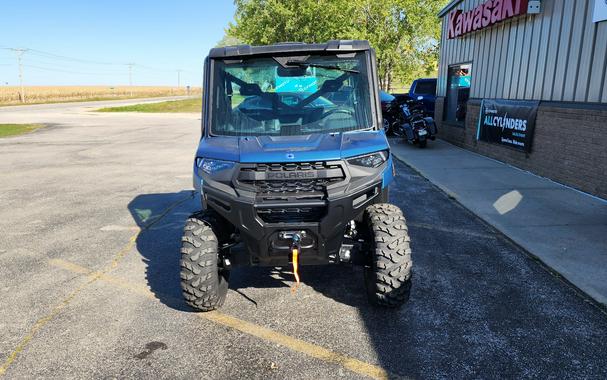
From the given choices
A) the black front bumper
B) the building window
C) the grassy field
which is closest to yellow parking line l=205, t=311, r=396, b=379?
the black front bumper

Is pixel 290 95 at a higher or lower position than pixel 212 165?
higher

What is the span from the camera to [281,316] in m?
4.14

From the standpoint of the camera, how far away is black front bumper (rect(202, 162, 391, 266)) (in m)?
3.58

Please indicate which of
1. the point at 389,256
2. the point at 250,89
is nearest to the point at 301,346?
the point at 389,256

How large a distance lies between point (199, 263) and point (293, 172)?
1.15 m

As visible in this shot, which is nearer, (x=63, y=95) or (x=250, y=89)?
(x=250, y=89)

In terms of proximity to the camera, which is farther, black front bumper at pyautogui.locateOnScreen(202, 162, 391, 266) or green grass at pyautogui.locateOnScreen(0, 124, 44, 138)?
green grass at pyautogui.locateOnScreen(0, 124, 44, 138)

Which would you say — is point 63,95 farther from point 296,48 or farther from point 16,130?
point 296,48

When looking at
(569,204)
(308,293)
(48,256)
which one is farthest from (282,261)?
(569,204)

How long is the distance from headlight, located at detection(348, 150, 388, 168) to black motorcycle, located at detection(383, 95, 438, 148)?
10557mm

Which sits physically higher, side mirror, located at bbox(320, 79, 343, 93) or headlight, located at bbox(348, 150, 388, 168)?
side mirror, located at bbox(320, 79, 343, 93)

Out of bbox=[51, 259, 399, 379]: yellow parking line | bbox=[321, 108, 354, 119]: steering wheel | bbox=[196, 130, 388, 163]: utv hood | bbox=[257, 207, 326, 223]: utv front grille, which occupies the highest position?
bbox=[321, 108, 354, 119]: steering wheel

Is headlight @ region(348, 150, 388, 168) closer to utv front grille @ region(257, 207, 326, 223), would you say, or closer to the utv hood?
the utv hood

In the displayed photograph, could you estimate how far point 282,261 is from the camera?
3.83 m
